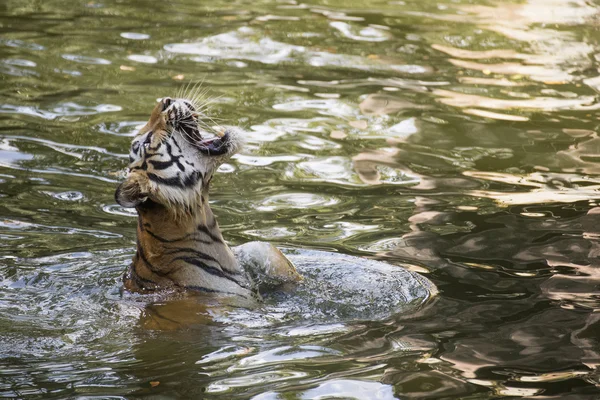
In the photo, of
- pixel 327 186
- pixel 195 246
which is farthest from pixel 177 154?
pixel 327 186

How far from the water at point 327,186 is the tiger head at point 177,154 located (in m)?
0.55

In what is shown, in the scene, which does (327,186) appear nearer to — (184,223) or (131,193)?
(184,223)

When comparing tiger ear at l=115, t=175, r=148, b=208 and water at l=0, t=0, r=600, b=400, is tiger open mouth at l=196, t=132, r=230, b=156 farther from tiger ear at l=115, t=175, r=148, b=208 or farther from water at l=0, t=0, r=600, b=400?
water at l=0, t=0, r=600, b=400

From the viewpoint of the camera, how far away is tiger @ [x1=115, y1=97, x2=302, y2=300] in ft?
16.0

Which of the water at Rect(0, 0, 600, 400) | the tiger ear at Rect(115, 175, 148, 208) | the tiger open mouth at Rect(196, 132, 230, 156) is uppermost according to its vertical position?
the tiger open mouth at Rect(196, 132, 230, 156)

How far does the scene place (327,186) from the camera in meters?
7.03

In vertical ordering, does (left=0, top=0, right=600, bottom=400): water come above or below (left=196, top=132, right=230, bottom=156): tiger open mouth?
below

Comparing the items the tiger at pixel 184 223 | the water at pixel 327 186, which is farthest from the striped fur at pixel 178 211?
the water at pixel 327 186

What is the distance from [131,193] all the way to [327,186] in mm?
2622

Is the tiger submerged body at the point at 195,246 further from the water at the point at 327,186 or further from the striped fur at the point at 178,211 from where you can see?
the water at the point at 327,186

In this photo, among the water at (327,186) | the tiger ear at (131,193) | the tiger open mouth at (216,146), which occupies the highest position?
the tiger open mouth at (216,146)

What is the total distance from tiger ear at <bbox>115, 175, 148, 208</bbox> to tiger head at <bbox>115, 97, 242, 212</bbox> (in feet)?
0.23

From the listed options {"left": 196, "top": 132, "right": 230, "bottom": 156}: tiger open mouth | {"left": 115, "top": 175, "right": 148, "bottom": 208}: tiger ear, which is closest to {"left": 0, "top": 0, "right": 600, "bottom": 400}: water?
{"left": 115, "top": 175, "right": 148, "bottom": 208}: tiger ear

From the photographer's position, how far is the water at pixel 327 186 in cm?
408
